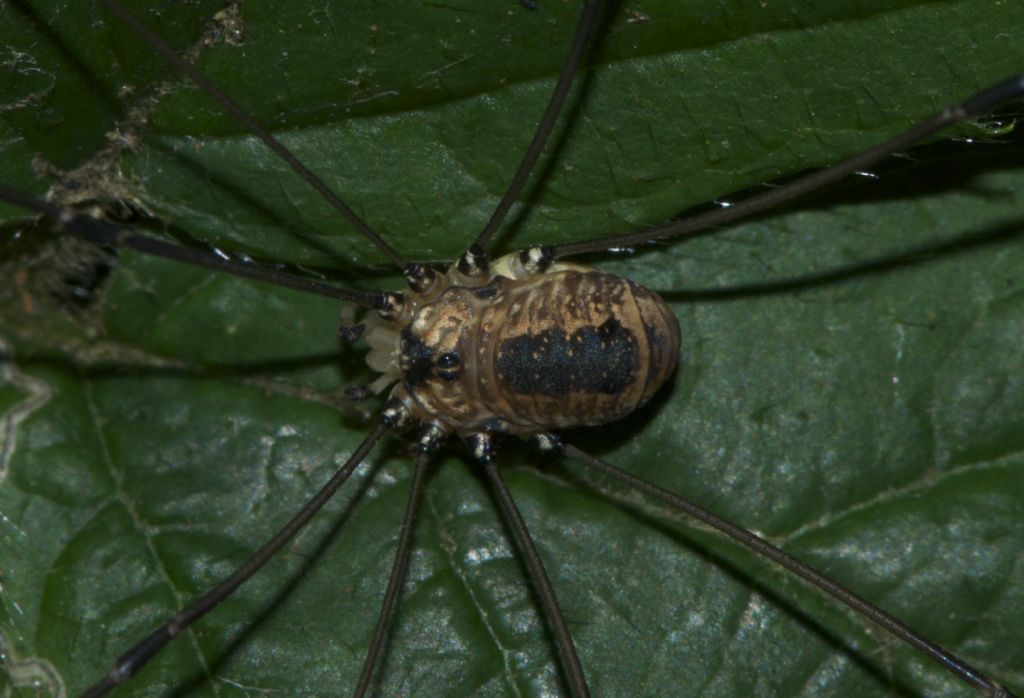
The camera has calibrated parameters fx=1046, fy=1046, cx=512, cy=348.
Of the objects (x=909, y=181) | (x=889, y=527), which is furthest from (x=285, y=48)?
(x=889, y=527)

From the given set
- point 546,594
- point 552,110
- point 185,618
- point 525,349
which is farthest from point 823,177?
point 185,618

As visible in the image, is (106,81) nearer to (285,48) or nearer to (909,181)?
(285,48)

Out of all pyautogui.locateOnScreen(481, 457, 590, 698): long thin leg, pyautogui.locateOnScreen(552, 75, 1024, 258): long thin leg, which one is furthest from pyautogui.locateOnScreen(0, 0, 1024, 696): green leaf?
pyautogui.locateOnScreen(481, 457, 590, 698): long thin leg

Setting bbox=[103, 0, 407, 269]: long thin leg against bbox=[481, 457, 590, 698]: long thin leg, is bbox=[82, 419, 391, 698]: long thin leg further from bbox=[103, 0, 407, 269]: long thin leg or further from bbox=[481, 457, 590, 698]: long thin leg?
bbox=[103, 0, 407, 269]: long thin leg

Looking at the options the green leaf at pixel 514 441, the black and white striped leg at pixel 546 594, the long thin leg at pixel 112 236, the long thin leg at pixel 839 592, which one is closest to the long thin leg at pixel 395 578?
the green leaf at pixel 514 441

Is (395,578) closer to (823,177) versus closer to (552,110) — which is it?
(552,110)
